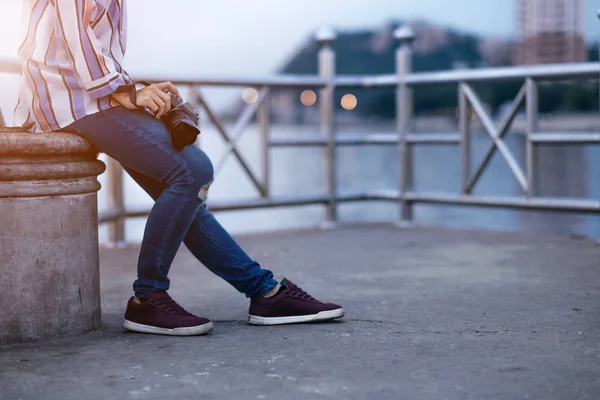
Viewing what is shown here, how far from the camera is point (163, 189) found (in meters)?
3.24

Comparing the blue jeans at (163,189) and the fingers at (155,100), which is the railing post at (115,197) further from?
the fingers at (155,100)

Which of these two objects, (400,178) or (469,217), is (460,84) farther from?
(469,217)

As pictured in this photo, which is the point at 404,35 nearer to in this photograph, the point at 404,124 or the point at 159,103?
the point at 404,124

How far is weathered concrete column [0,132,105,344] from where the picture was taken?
2.96 m

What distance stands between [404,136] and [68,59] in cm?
415

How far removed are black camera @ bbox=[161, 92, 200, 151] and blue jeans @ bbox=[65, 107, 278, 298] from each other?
0.03 meters

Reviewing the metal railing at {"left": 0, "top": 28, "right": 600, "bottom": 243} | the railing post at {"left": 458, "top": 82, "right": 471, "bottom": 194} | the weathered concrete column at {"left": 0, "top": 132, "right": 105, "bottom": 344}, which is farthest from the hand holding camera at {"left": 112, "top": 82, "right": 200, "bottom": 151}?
the railing post at {"left": 458, "top": 82, "right": 471, "bottom": 194}

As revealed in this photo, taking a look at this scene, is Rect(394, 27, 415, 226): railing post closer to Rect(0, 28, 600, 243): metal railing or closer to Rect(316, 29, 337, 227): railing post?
Rect(0, 28, 600, 243): metal railing

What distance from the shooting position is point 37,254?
9.89 feet

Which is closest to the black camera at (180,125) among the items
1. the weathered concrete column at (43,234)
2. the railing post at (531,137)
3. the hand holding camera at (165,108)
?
the hand holding camera at (165,108)

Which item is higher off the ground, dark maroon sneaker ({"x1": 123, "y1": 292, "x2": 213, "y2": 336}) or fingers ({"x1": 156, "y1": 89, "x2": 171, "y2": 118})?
fingers ({"x1": 156, "y1": 89, "x2": 171, "y2": 118})

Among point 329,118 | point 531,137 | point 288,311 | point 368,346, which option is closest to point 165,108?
point 288,311

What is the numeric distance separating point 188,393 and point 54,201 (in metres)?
0.98

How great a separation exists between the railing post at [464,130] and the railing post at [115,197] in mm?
2359
